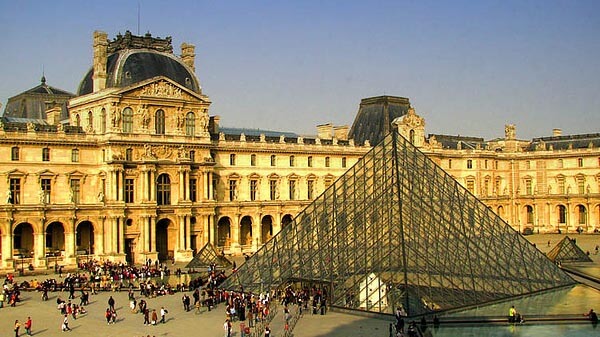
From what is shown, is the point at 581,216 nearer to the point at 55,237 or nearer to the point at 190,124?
the point at 190,124

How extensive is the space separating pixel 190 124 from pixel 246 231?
10.9 m

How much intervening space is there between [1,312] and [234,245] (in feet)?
85.1

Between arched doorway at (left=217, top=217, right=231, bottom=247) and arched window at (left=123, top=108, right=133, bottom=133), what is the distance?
11263 millimetres

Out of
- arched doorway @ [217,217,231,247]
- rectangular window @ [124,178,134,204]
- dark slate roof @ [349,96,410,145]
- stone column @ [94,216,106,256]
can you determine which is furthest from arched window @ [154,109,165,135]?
dark slate roof @ [349,96,410,145]

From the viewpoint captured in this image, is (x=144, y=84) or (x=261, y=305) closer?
(x=261, y=305)

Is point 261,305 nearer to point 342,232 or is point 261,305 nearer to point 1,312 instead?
point 342,232

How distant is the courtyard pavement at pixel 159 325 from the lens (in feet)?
103

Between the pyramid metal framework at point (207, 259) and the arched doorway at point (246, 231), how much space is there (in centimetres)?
1145

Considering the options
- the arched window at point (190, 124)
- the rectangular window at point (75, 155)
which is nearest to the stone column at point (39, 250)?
the rectangular window at point (75, 155)

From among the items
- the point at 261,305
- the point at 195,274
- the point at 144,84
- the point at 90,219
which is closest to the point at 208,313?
the point at 261,305

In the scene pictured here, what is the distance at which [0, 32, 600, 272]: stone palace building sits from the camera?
51.6 meters

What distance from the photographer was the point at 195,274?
48812mm

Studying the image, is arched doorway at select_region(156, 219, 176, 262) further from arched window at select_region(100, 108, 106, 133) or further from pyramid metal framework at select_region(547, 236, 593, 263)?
pyramid metal framework at select_region(547, 236, 593, 263)

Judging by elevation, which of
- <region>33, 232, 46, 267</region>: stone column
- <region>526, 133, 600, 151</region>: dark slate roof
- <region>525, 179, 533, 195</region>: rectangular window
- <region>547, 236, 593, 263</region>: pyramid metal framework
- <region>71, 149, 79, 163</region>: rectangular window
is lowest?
<region>547, 236, 593, 263</region>: pyramid metal framework
